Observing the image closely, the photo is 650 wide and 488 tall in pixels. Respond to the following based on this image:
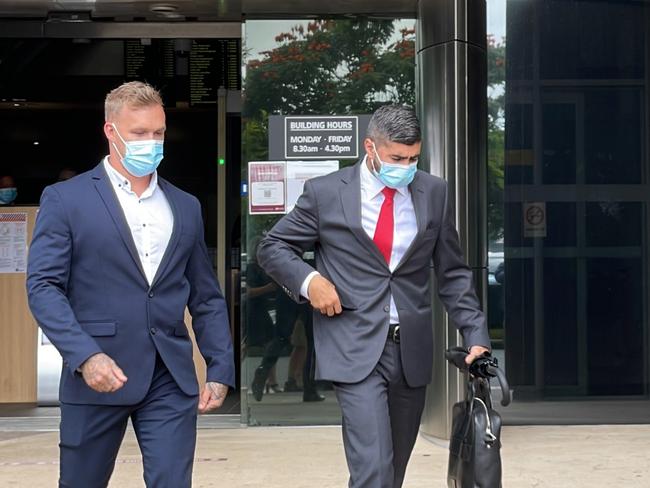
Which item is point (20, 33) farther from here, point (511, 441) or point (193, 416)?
point (193, 416)

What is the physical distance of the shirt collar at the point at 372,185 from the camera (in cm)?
448

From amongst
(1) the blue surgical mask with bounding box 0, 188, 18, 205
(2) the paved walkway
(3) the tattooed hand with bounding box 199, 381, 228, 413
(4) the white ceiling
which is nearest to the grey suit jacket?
(3) the tattooed hand with bounding box 199, 381, 228, 413

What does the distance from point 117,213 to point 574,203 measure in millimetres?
5165

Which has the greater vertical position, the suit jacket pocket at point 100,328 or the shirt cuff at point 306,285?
the shirt cuff at point 306,285

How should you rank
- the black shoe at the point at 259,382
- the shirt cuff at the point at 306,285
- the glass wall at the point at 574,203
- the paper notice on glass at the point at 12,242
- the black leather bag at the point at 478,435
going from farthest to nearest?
the paper notice on glass at the point at 12,242 → the glass wall at the point at 574,203 → the black shoe at the point at 259,382 → the shirt cuff at the point at 306,285 → the black leather bag at the point at 478,435

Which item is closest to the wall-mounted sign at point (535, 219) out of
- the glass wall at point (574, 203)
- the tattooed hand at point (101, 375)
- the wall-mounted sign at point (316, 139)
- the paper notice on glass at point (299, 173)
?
the glass wall at point (574, 203)

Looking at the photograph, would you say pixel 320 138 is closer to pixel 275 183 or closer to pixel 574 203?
pixel 275 183

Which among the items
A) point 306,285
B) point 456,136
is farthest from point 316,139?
point 306,285

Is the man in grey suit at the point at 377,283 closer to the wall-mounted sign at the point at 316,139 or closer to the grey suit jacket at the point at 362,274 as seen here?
the grey suit jacket at the point at 362,274

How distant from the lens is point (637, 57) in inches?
332

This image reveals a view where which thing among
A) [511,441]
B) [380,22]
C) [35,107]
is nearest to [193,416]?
[511,441]

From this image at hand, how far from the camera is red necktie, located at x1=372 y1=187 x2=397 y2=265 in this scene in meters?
4.39

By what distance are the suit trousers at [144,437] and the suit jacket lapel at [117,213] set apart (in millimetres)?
350

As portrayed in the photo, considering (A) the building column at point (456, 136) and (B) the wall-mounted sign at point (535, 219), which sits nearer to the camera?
(A) the building column at point (456, 136)
